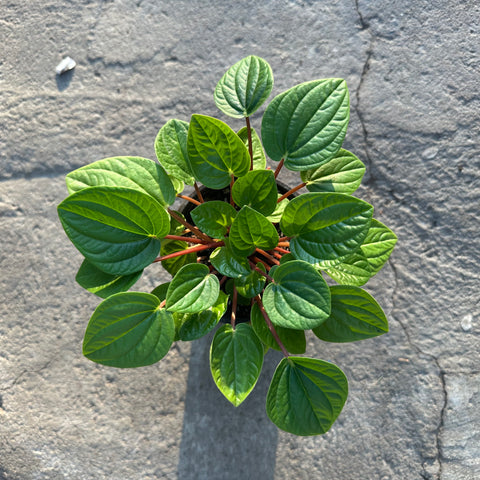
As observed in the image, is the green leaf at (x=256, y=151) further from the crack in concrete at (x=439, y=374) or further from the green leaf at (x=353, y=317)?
the crack in concrete at (x=439, y=374)

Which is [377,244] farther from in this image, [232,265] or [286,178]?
[286,178]

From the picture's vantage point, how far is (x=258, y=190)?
2.51 feet

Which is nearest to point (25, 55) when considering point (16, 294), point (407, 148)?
point (16, 294)

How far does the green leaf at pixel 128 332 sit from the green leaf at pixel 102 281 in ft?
0.14

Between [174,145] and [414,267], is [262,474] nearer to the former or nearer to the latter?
[414,267]

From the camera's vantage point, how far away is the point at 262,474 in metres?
1.23

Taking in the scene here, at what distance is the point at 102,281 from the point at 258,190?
0.31 meters

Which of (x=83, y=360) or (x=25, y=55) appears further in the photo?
(x=25, y=55)

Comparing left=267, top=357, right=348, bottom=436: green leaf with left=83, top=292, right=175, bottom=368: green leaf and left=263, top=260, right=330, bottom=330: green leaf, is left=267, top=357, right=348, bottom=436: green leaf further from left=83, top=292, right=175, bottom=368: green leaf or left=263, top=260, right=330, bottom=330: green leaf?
left=83, top=292, right=175, bottom=368: green leaf

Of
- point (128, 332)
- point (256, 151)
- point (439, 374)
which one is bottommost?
point (439, 374)

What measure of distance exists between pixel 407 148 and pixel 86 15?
40.8 inches

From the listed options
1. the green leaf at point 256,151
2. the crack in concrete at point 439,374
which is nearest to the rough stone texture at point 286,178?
the crack in concrete at point 439,374

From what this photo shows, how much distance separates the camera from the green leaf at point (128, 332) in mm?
710

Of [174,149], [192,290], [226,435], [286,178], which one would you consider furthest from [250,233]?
[226,435]
